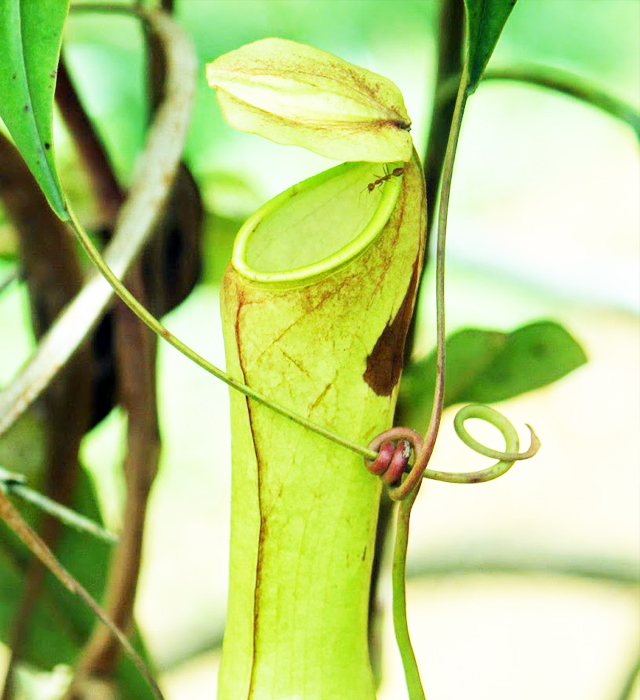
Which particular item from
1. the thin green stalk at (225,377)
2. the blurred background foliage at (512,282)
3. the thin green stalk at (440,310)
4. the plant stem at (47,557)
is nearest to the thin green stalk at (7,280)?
the blurred background foliage at (512,282)

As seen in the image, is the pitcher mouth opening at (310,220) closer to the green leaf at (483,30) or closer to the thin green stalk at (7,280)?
the green leaf at (483,30)

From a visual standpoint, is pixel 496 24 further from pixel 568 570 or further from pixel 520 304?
pixel 568 570

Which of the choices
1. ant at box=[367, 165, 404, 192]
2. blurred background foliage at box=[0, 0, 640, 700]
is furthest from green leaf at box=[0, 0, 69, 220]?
blurred background foliage at box=[0, 0, 640, 700]

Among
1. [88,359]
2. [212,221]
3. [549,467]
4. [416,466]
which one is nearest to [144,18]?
[212,221]

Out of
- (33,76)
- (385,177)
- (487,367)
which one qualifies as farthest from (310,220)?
(487,367)

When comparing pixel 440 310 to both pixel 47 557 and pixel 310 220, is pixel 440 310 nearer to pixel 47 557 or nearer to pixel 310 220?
pixel 310 220

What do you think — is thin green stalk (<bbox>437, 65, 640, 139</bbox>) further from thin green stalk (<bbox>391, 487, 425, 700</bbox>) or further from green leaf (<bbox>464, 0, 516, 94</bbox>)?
thin green stalk (<bbox>391, 487, 425, 700</bbox>)
